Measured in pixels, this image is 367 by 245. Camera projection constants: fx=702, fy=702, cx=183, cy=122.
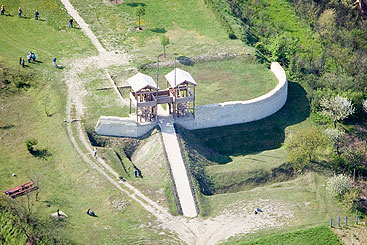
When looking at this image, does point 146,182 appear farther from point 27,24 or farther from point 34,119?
point 27,24

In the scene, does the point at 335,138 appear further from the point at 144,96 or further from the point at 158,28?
the point at 158,28

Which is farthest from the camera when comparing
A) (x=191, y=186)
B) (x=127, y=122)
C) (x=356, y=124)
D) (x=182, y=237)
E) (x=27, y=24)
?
(x=27, y=24)

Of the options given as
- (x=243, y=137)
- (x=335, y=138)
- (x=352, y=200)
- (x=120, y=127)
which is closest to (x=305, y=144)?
(x=335, y=138)

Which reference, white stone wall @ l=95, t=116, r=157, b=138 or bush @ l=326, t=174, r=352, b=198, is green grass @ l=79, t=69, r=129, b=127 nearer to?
white stone wall @ l=95, t=116, r=157, b=138

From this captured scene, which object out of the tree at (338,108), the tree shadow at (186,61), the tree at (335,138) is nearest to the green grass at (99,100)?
the tree shadow at (186,61)

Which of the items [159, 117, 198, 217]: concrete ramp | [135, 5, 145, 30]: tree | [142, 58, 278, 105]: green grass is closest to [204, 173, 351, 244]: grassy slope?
[159, 117, 198, 217]: concrete ramp

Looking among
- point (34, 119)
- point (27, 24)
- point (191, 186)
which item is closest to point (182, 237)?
point (191, 186)
